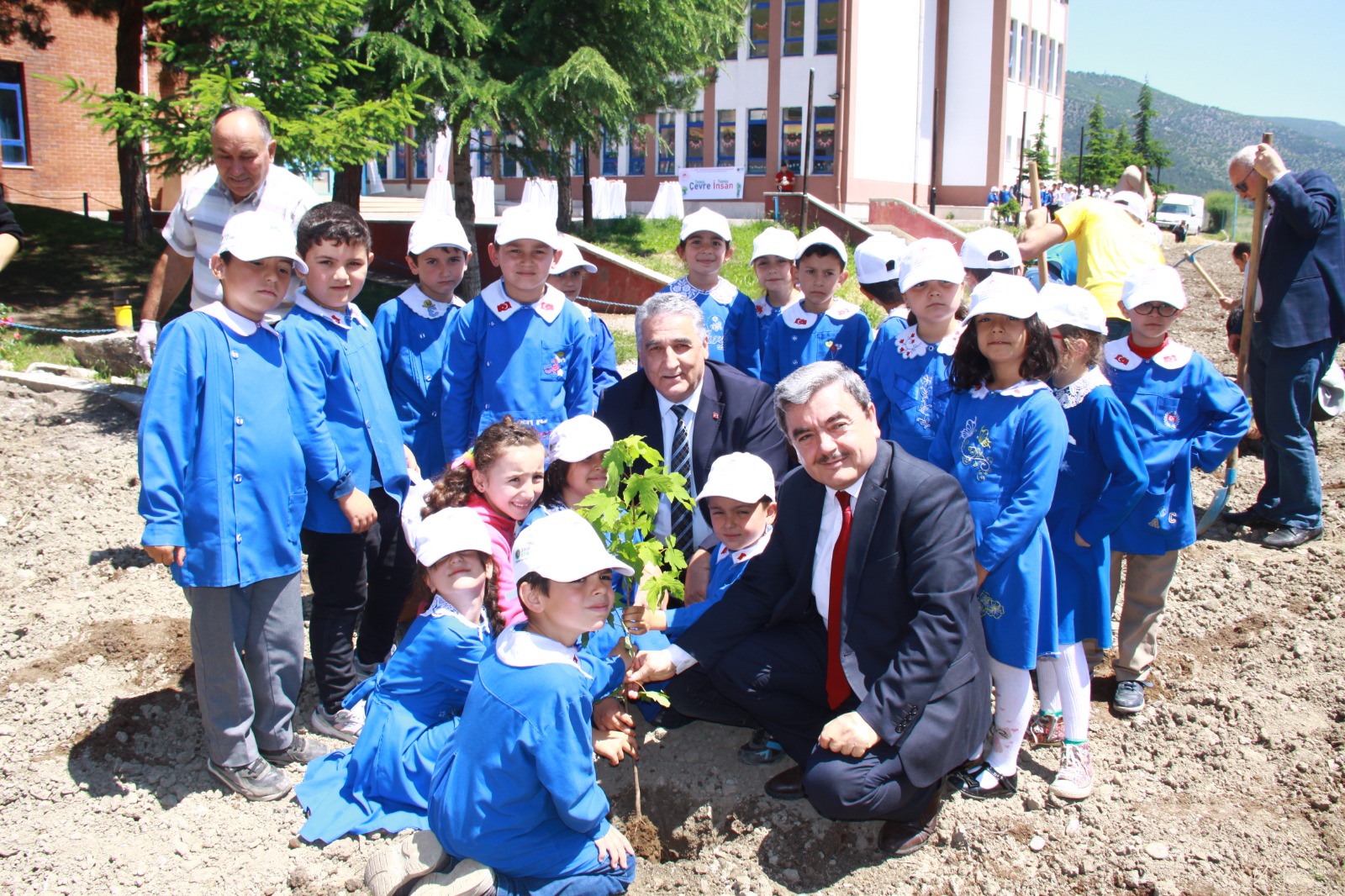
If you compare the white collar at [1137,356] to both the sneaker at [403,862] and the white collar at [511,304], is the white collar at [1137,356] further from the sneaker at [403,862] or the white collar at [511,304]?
the sneaker at [403,862]

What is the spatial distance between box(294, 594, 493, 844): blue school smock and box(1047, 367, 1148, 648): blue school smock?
6.67ft

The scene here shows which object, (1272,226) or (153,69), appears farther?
(153,69)

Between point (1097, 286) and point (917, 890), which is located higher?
point (1097, 286)

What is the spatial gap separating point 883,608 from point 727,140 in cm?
3265

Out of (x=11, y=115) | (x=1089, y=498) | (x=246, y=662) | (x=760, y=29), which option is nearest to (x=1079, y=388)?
(x=1089, y=498)

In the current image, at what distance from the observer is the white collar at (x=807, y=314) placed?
14.8ft

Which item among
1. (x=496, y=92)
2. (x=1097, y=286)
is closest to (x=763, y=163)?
(x=496, y=92)

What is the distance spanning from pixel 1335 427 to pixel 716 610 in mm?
6709

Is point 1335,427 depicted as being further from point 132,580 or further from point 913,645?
point 132,580

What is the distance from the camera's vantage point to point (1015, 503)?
2.98m

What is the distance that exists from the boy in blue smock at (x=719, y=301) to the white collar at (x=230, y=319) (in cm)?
224

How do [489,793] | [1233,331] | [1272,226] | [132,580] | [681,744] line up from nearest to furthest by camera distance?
1. [489,793]
2. [681,744]
3. [132,580]
4. [1272,226]
5. [1233,331]

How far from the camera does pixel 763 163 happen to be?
3256 centimetres

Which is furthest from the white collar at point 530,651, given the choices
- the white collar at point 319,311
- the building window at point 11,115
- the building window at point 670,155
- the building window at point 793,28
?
the building window at point 670,155
